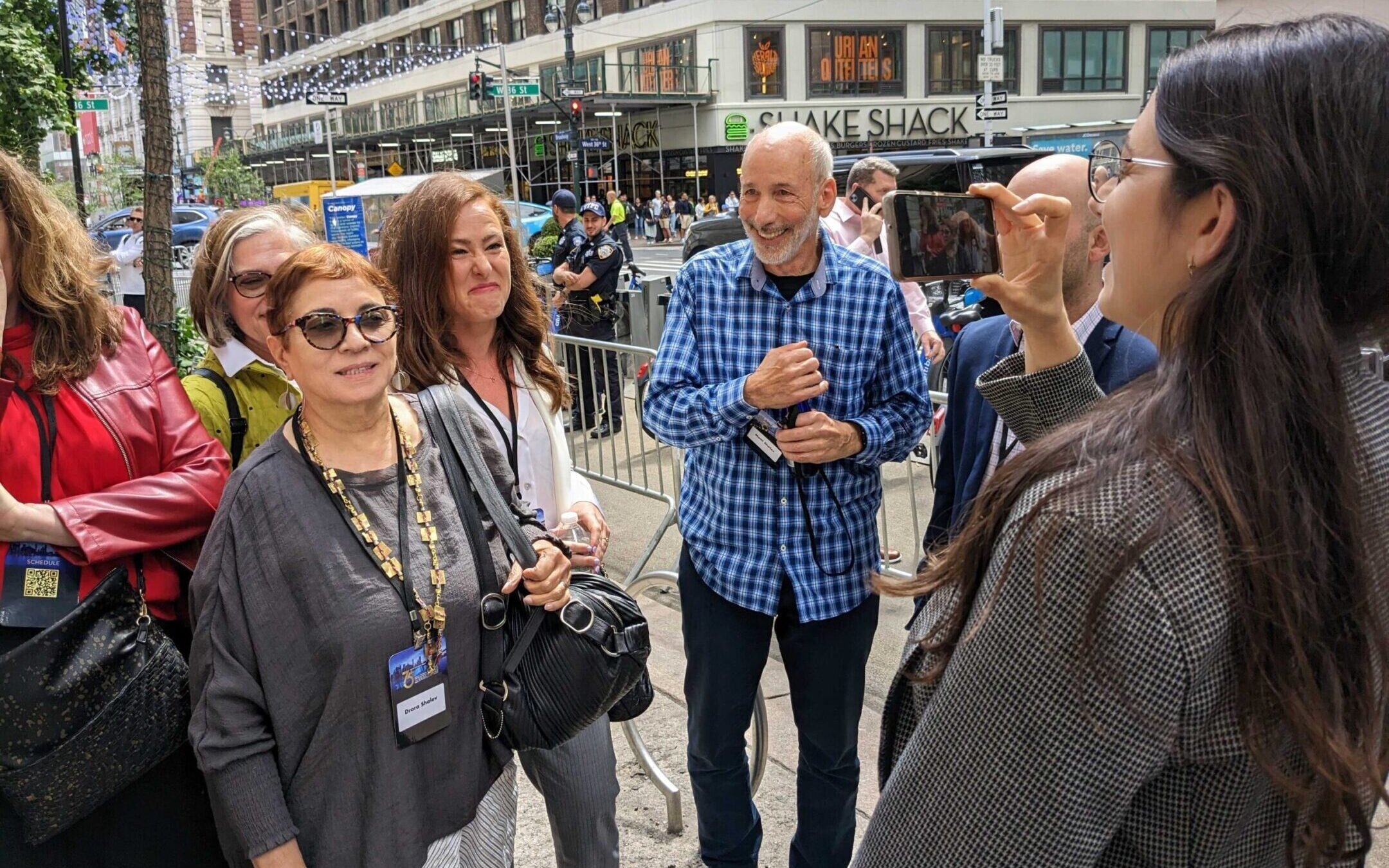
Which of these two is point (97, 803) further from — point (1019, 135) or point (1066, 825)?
point (1019, 135)

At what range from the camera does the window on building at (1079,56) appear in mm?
43250

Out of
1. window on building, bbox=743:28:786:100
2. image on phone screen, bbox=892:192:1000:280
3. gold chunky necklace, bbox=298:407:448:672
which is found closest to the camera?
image on phone screen, bbox=892:192:1000:280

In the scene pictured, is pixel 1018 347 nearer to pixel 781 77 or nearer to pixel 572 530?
pixel 572 530

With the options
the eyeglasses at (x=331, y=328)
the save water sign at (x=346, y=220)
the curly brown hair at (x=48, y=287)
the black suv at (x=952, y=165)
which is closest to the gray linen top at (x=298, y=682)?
the eyeglasses at (x=331, y=328)

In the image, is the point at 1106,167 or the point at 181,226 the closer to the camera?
the point at 1106,167

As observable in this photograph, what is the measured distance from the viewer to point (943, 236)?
184 centimetres

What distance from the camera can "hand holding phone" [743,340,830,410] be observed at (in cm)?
A: 253

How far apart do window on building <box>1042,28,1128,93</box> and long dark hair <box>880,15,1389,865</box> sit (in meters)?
47.3

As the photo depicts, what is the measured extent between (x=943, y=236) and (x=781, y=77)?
4187 cm

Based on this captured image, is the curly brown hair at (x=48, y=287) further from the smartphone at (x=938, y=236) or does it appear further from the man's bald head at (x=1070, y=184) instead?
the man's bald head at (x=1070, y=184)

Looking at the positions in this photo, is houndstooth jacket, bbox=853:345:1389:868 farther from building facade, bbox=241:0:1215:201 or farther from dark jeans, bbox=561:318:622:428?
building facade, bbox=241:0:1215:201

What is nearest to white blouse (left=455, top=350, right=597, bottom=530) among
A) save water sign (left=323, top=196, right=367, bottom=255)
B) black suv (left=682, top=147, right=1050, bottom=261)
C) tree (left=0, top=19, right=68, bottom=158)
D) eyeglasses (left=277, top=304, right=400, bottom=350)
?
Result: eyeglasses (left=277, top=304, right=400, bottom=350)

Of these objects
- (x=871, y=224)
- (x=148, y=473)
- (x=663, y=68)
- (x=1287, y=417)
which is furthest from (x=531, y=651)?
(x=663, y=68)

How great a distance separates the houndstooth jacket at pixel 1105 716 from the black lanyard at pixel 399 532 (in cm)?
118
